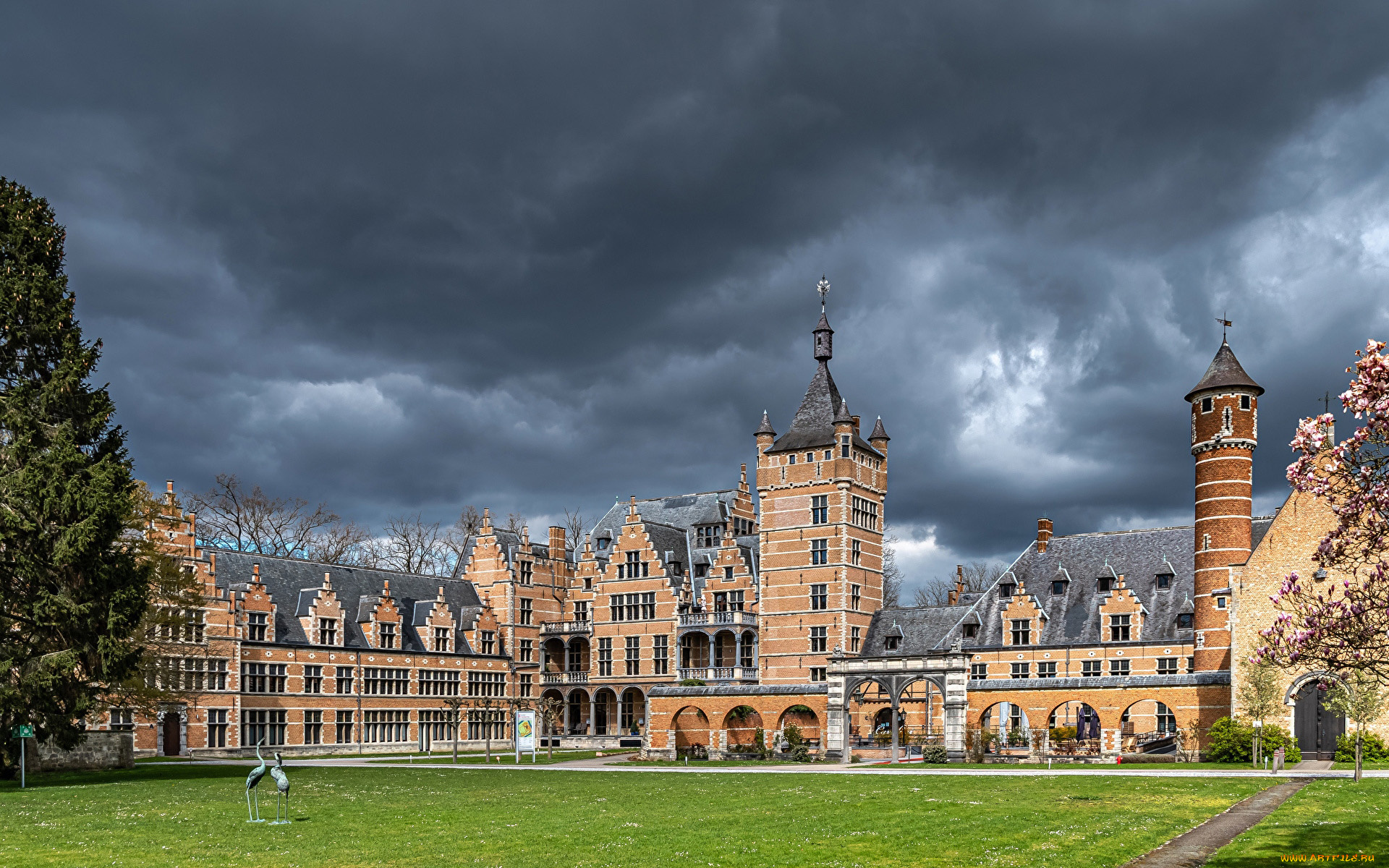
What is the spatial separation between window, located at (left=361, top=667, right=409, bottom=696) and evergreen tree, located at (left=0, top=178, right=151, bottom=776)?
89.8 ft

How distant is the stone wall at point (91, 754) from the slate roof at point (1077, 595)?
31.8 meters

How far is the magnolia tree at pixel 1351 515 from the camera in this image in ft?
33.7

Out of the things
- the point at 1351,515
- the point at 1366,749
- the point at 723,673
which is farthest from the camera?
the point at 723,673

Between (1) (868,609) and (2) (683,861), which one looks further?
(1) (868,609)

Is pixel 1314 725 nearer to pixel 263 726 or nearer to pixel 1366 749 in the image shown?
pixel 1366 749

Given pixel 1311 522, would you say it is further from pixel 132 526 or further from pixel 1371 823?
pixel 132 526

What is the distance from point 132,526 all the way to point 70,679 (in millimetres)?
7674

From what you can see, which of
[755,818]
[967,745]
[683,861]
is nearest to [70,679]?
[755,818]

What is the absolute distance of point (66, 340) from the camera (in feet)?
112

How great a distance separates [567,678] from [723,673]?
38.1ft

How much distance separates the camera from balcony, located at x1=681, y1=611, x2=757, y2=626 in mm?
63875

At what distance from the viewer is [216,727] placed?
54.9 metres

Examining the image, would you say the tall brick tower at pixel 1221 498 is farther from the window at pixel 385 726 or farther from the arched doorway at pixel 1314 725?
the window at pixel 385 726

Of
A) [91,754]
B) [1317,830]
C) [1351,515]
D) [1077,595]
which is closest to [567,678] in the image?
[1077,595]
